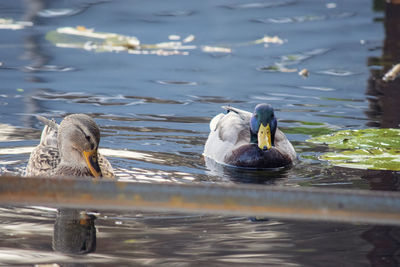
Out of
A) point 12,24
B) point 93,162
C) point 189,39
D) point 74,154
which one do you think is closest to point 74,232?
point 93,162

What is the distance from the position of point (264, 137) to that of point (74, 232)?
3.03 m

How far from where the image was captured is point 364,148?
7.38 m

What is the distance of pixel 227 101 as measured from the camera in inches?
390

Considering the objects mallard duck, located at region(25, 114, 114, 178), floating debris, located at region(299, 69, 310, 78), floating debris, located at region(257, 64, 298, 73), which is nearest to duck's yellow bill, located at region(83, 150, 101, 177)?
mallard duck, located at region(25, 114, 114, 178)

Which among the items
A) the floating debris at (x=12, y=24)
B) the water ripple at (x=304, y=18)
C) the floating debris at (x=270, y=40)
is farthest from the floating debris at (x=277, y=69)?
the floating debris at (x=12, y=24)

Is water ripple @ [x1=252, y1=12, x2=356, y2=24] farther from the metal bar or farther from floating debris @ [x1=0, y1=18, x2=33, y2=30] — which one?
the metal bar

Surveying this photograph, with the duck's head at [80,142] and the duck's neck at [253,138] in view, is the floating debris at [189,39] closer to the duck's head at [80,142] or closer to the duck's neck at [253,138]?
the duck's neck at [253,138]

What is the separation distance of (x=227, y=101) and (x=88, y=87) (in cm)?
182

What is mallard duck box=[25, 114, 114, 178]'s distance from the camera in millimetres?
5840

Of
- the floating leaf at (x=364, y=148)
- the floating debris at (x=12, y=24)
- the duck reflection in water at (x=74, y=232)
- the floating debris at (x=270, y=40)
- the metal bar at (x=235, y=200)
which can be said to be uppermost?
the floating debris at (x=12, y=24)

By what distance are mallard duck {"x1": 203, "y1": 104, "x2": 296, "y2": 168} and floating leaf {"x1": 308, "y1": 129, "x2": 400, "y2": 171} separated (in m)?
0.39

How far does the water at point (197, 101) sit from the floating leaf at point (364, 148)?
13 cm

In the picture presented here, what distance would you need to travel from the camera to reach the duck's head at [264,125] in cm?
745

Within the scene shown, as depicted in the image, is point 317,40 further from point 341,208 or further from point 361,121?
point 341,208
